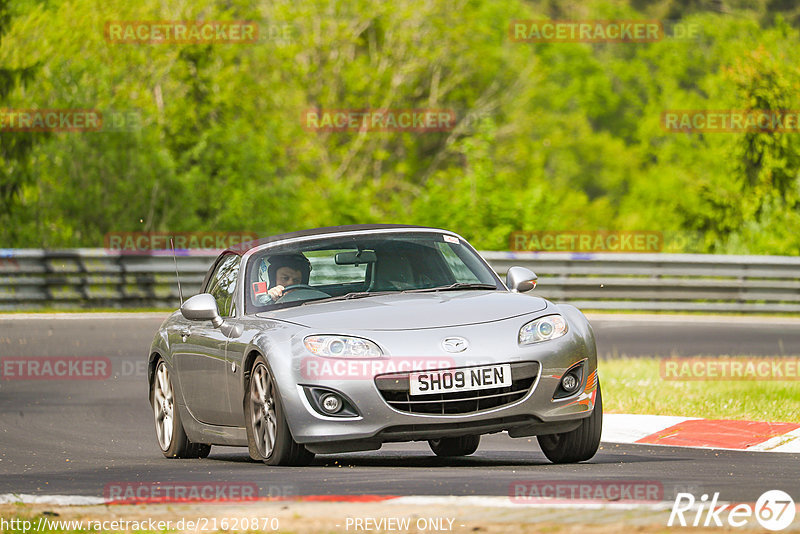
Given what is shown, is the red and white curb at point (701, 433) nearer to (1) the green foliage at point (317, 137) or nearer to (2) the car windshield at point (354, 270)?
(2) the car windshield at point (354, 270)

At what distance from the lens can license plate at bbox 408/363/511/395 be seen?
783cm

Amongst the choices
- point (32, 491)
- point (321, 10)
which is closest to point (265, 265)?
point (32, 491)

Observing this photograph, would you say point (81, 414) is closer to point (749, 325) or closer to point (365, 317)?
point (365, 317)

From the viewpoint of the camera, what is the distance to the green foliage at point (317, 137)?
30469 millimetres

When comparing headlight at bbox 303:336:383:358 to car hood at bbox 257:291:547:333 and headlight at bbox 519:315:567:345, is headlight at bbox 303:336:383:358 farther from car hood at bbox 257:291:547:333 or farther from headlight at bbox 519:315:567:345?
headlight at bbox 519:315:567:345

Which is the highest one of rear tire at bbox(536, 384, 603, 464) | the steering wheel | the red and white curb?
the steering wheel

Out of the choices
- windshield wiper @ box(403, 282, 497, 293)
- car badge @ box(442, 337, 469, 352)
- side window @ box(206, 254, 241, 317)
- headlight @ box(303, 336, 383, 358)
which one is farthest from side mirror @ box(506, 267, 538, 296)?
side window @ box(206, 254, 241, 317)

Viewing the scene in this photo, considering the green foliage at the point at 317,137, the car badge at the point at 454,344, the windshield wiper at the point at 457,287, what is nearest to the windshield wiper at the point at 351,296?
the windshield wiper at the point at 457,287

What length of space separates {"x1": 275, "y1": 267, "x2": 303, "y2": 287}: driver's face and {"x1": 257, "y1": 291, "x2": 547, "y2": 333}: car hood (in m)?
0.37

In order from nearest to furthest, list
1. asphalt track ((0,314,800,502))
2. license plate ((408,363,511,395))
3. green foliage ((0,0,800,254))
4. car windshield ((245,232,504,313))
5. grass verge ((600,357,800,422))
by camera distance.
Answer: asphalt track ((0,314,800,502))
license plate ((408,363,511,395))
car windshield ((245,232,504,313))
grass verge ((600,357,800,422))
green foliage ((0,0,800,254))

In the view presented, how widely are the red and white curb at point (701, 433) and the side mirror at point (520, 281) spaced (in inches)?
75.9

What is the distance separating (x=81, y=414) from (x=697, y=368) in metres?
6.25

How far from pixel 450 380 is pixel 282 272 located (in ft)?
5.87

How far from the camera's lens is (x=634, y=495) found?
6.41 metres
